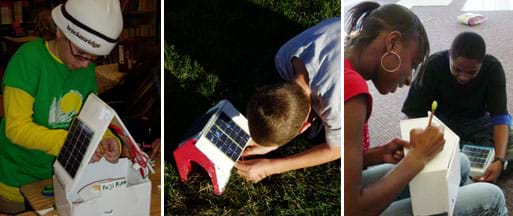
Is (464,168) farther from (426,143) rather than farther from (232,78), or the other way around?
(232,78)

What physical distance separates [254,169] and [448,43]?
1014mm

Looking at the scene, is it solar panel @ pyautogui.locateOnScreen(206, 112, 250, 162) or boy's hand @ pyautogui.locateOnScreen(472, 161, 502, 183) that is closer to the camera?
boy's hand @ pyautogui.locateOnScreen(472, 161, 502, 183)

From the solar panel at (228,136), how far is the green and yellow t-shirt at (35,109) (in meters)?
0.57

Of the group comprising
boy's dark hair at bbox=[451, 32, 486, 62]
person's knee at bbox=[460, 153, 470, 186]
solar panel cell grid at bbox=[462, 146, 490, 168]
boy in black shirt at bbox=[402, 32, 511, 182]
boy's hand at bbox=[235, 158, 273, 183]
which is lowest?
boy's hand at bbox=[235, 158, 273, 183]

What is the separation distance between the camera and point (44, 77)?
2.68m

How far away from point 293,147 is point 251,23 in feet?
1.93

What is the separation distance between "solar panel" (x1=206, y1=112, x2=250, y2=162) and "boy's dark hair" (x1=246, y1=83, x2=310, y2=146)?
2.2 inches

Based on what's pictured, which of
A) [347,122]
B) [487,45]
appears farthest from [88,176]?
[487,45]

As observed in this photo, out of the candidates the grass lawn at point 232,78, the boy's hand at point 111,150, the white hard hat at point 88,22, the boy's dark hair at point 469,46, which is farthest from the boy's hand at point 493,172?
the white hard hat at point 88,22

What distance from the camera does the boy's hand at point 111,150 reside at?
2.77 m

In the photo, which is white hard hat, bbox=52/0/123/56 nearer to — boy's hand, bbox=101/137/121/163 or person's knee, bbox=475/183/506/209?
boy's hand, bbox=101/137/121/163

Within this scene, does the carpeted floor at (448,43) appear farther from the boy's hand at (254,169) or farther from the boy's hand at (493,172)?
the boy's hand at (254,169)

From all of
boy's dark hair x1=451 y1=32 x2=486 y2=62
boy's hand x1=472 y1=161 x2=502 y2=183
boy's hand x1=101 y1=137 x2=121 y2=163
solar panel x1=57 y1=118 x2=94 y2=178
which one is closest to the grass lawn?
boy's hand x1=101 y1=137 x2=121 y2=163

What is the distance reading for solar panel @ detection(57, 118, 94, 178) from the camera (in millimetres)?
2688
